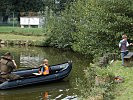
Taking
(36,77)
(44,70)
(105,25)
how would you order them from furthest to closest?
(105,25), (44,70), (36,77)

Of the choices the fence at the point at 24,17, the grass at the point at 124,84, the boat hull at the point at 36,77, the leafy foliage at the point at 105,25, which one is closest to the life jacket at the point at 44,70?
the boat hull at the point at 36,77

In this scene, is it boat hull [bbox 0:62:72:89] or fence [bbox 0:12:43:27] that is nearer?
boat hull [bbox 0:62:72:89]

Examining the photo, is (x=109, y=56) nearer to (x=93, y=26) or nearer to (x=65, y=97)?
(x=93, y=26)

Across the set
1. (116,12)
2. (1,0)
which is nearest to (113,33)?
(116,12)

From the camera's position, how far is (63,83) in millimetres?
20188

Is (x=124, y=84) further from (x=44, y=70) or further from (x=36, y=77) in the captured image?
(x=44, y=70)

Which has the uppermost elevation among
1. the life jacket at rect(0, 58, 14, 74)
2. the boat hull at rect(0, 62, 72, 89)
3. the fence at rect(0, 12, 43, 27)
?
the fence at rect(0, 12, 43, 27)

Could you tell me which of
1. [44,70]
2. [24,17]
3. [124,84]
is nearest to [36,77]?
[44,70]

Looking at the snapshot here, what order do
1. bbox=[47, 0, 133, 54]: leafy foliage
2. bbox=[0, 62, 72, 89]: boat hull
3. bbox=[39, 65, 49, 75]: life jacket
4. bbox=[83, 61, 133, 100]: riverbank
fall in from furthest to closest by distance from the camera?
bbox=[47, 0, 133, 54]: leafy foliage, bbox=[39, 65, 49, 75]: life jacket, bbox=[0, 62, 72, 89]: boat hull, bbox=[83, 61, 133, 100]: riverbank

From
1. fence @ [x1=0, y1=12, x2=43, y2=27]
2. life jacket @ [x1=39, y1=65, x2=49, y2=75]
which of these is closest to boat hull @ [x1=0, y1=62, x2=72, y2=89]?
life jacket @ [x1=39, y1=65, x2=49, y2=75]

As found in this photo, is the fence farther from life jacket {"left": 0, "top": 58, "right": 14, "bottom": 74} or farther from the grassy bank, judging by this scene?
the grassy bank

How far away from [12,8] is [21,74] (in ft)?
163

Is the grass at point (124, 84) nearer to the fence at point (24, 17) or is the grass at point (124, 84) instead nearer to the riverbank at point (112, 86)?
the riverbank at point (112, 86)

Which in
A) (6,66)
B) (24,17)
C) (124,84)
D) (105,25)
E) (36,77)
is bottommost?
(36,77)
